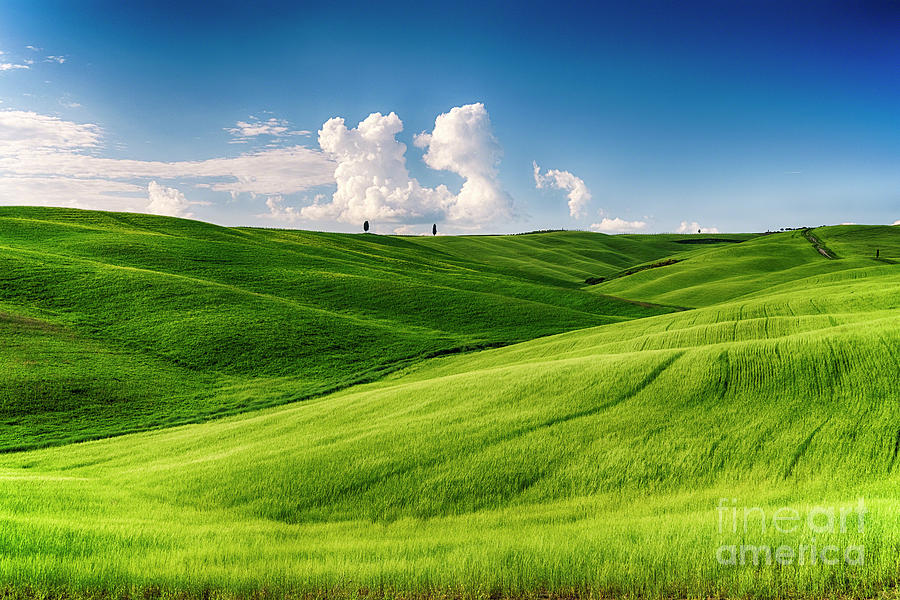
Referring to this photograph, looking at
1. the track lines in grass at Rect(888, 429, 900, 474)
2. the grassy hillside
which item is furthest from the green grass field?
the grassy hillside

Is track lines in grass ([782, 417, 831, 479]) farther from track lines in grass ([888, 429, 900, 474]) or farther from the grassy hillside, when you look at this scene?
the grassy hillside

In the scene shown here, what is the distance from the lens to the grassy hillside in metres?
24.3

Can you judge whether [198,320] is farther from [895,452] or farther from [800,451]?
[895,452]

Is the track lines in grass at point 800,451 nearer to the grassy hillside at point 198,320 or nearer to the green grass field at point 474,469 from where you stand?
the green grass field at point 474,469

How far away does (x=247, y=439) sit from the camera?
1672cm

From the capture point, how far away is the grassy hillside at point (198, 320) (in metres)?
24.3

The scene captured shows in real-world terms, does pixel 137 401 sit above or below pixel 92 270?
below

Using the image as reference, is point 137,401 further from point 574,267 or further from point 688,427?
point 574,267

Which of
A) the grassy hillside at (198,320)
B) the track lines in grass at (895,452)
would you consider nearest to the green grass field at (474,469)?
the track lines in grass at (895,452)

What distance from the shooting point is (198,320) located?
34.7 m

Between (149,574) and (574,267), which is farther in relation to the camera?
(574,267)

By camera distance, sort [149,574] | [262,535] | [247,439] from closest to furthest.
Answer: [149,574], [262,535], [247,439]

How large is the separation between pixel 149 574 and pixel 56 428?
18109 millimetres

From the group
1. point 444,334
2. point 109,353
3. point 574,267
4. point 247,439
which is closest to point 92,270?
point 109,353
